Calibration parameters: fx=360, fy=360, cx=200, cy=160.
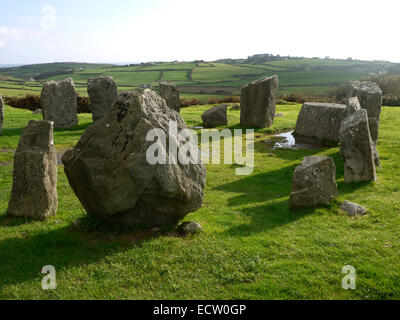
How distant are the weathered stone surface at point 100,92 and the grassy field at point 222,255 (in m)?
14.7

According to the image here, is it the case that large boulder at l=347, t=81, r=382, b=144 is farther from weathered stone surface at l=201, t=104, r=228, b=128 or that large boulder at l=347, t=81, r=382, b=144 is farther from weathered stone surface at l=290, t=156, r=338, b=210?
weathered stone surface at l=201, t=104, r=228, b=128

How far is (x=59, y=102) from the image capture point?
982 inches

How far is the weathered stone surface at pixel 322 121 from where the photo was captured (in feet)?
68.2

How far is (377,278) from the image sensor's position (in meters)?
7.06

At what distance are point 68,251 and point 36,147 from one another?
3.31 m

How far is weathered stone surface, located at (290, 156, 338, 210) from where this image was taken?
34.5 ft

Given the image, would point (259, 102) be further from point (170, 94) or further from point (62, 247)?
point (62, 247)

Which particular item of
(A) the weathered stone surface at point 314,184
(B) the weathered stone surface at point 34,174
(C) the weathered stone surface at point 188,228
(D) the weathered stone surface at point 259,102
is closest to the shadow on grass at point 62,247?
(C) the weathered stone surface at point 188,228

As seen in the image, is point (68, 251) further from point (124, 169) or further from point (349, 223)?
point (349, 223)

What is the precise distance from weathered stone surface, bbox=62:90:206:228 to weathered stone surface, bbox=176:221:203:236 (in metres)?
0.38

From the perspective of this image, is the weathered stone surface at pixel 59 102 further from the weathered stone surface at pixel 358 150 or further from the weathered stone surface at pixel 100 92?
the weathered stone surface at pixel 358 150

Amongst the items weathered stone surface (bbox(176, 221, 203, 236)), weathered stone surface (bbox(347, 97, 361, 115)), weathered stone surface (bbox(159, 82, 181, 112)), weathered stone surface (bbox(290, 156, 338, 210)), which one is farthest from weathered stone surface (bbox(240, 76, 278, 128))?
weathered stone surface (bbox(176, 221, 203, 236))

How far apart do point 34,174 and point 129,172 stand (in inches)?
126
